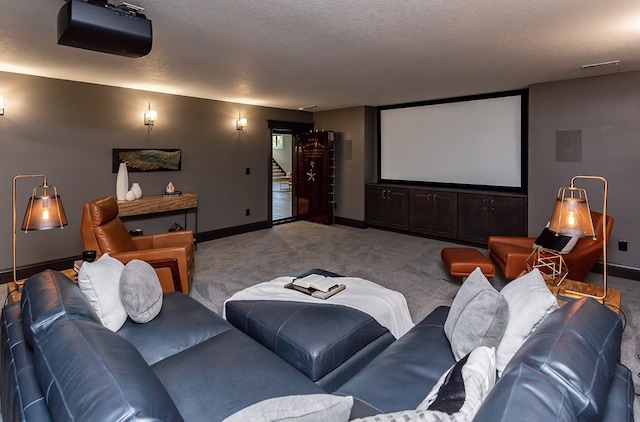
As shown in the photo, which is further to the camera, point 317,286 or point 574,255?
point 574,255

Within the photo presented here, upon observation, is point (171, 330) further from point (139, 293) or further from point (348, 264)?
point (348, 264)

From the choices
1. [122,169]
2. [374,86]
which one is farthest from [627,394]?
[122,169]

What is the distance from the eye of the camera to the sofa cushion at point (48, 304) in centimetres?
138

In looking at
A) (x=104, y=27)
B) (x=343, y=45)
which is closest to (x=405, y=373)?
(x=104, y=27)

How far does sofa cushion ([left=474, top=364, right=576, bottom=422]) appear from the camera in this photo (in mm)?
859

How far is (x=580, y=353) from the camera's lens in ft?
3.62

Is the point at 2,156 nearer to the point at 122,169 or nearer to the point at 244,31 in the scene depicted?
the point at 122,169

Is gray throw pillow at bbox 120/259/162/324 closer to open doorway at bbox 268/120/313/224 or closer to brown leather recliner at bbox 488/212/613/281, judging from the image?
brown leather recliner at bbox 488/212/613/281

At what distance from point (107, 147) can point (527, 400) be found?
5684 mm

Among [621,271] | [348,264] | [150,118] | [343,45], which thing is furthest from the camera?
[150,118]

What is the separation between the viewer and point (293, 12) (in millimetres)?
2539

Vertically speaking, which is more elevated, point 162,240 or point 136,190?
point 136,190

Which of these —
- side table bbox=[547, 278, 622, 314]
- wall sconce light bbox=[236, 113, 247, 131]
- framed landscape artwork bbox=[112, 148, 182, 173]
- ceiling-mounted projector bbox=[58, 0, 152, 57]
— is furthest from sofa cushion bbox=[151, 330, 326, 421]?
wall sconce light bbox=[236, 113, 247, 131]

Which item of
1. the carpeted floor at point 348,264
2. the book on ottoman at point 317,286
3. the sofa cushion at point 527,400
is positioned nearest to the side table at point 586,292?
the carpeted floor at point 348,264
